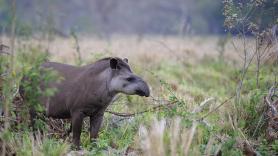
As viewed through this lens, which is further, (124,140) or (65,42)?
(65,42)

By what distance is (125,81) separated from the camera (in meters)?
6.31

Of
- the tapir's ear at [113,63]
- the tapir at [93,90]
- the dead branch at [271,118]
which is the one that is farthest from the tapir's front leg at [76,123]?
the dead branch at [271,118]

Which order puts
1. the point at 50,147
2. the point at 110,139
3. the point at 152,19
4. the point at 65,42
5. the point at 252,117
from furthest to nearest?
1. the point at 152,19
2. the point at 65,42
3. the point at 252,117
4. the point at 110,139
5. the point at 50,147

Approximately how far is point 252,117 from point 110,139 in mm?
2084

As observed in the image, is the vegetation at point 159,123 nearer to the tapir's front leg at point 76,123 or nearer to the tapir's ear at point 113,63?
the tapir's front leg at point 76,123

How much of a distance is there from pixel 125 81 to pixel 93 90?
1.32 ft

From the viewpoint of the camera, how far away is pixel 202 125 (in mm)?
5863

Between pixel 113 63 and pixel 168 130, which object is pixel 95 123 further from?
pixel 168 130

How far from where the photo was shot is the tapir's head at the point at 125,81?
20.4 feet

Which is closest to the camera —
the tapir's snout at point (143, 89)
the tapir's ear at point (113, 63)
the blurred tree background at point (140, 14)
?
the tapir's snout at point (143, 89)

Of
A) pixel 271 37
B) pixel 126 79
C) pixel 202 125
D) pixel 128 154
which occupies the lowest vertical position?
pixel 128 154

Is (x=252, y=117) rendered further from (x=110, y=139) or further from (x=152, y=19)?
(x=152, y=19)

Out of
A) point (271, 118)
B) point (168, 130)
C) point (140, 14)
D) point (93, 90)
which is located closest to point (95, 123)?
point (93, 90)

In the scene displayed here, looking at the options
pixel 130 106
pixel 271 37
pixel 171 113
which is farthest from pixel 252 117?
pixel 130 106
